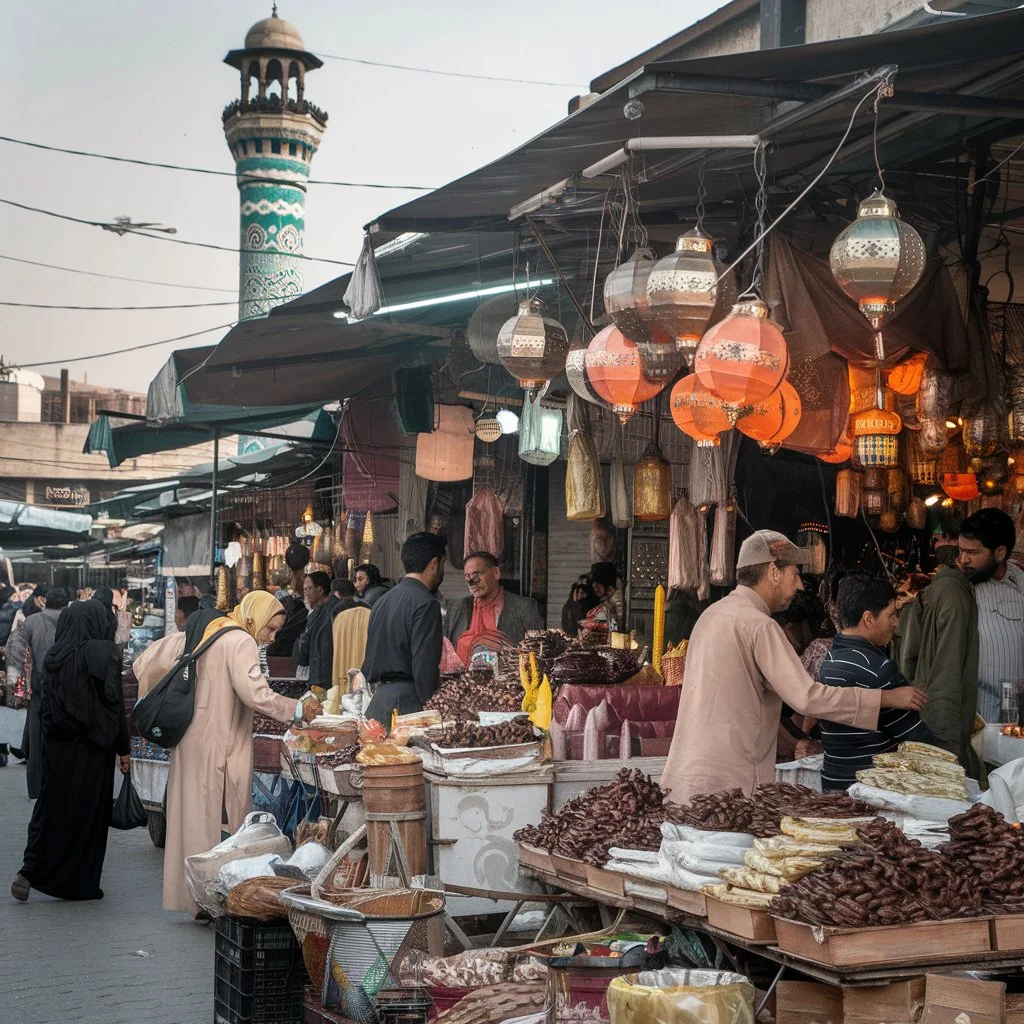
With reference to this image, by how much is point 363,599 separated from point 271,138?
15686 mm

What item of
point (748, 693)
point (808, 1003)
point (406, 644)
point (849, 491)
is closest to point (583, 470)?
point (406, 644)

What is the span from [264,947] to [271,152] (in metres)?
22.6

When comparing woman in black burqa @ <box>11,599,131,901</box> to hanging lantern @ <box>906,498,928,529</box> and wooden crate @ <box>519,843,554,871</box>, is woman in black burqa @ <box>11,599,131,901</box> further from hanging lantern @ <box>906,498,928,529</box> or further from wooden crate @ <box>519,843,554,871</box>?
hanging lantern @ <box>906,498,928,529</box>

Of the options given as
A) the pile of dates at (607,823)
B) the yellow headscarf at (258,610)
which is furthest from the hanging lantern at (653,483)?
the yellow headscarf at (258,610)

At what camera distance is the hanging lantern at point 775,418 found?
617cm

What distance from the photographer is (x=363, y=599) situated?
1241 cm

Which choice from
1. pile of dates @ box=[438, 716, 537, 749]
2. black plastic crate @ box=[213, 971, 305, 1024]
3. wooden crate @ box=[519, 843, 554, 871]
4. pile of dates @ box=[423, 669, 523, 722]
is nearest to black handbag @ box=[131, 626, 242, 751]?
pile of dates @ box=[423, 669, 523, 722]

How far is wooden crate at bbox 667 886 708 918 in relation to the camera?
399 centimetres

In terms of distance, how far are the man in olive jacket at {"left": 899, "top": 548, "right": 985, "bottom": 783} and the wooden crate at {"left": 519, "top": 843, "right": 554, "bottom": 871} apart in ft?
6.87

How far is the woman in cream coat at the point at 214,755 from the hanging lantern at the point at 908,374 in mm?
3707

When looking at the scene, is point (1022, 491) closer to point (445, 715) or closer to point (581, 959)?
point (445, 715)

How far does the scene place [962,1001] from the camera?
10.9ft

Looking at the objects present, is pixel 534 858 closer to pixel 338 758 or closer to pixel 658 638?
pixel 338 758

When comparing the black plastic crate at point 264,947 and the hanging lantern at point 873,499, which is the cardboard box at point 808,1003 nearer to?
the black plastic crate at point 264,947
